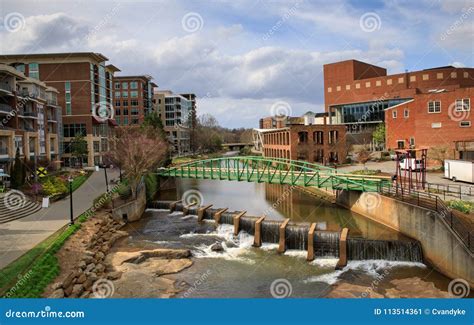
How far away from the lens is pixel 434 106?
43.5 metres

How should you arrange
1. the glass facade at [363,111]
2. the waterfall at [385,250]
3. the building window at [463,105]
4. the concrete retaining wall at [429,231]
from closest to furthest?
the concrete retaining wall at [429,231] → the waterfall at [385,250] → the building window at [463,105] → the glass facade at [363,111]

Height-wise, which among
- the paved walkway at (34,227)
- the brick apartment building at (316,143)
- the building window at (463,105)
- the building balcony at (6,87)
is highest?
the building balcony at (6,87)

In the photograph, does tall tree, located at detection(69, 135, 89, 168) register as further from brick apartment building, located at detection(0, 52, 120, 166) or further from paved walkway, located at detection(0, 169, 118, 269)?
paved walkway, located at detection(0, 169, 118, 269)

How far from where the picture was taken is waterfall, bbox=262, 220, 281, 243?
23.8 meters

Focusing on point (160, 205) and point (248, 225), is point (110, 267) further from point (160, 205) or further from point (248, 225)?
point (160, 205)

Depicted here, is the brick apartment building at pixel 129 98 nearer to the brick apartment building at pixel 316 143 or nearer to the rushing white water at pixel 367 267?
the brick apartment building at pixel 316 143

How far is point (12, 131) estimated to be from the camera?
35.7 metres

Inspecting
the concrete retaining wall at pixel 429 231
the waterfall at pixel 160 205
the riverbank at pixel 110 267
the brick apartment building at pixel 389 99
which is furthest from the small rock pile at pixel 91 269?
the brick apartment building at pixel 389 99

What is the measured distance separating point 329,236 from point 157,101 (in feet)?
303

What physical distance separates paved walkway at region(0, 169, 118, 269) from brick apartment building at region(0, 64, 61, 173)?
7984 mm

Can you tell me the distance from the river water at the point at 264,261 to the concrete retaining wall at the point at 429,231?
1.72 feet

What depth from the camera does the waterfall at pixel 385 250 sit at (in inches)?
800

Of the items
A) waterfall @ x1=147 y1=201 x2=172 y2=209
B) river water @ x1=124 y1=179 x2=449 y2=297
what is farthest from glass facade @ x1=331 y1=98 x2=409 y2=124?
waterfall @ x1=147 y1=201 x2=172 y2=209

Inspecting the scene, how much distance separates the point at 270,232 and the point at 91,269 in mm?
9960
